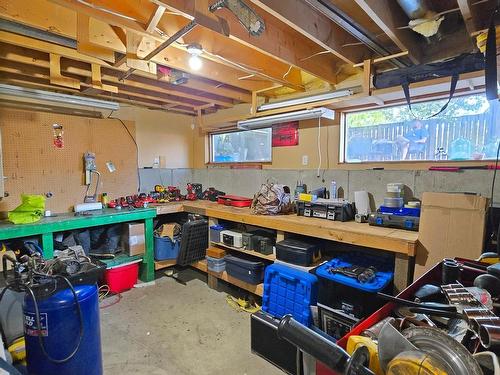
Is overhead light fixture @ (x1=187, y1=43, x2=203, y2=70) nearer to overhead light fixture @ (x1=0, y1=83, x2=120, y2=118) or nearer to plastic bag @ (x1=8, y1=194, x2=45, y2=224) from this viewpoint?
overhead light fixture @ (x1=0, y1=83, x2=120, y2=118)

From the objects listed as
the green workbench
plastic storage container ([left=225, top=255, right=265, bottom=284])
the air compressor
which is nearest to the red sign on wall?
plastic storage container ([left=225, top=255, right=265, bottom=284])

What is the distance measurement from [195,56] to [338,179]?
174cm

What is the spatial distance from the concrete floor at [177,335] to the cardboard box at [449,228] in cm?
130

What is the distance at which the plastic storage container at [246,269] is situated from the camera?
8.44 ft

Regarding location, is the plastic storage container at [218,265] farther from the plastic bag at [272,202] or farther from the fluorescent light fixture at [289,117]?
the fluorescent light fixture at [289,117]

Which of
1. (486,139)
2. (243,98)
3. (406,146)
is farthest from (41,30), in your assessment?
(486,139)

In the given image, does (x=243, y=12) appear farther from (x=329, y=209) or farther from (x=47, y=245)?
(x=47, y=245)

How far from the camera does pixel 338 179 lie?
270cm

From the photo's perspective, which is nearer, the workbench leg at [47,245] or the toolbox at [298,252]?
the toolbox at [298,252]

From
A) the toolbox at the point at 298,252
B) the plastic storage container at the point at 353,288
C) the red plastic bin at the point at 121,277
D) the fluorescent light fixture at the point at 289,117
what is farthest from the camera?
the red plastic bin at the point at 121,277

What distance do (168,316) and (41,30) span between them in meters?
2.50

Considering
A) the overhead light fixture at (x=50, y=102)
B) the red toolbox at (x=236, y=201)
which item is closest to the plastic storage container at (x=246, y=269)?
the red toolbox at (x=236, y=201)

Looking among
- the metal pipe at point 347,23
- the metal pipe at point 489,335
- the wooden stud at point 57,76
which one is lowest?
the metal pipe at point 489,335

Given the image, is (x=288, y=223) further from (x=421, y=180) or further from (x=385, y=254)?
(x=421, y=180)
